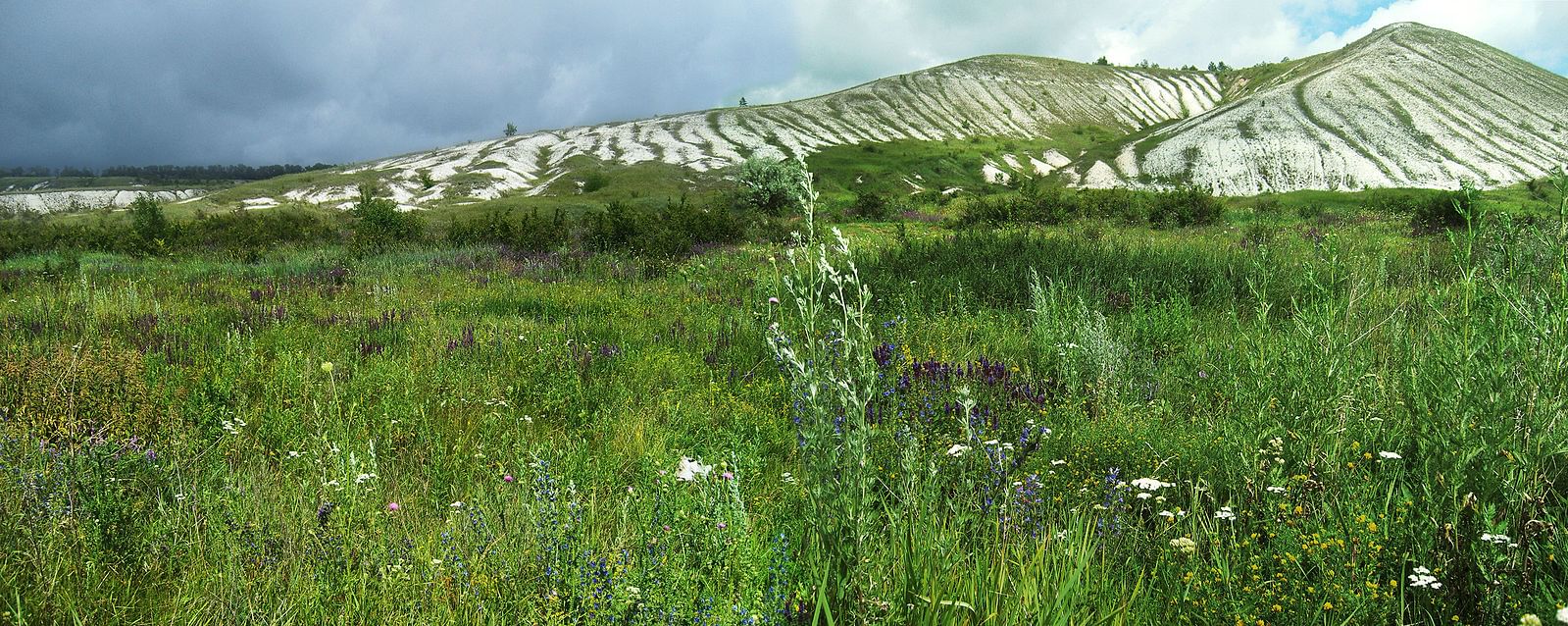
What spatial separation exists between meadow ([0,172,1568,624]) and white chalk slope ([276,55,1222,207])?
6800 cm

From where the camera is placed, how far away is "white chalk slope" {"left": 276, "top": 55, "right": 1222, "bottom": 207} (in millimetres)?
84000

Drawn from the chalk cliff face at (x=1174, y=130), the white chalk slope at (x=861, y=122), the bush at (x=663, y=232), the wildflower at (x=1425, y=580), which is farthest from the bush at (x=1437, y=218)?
the white chalk slope at (x=861, y=122)

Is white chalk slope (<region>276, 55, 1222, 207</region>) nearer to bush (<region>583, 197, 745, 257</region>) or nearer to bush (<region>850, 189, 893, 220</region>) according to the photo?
bush (<region>850, 189, 893, 220</region>)

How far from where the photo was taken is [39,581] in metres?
1.94

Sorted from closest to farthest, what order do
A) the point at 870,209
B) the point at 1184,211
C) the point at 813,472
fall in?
the point at 813,472, the point at 1184,211, the point at 870,209

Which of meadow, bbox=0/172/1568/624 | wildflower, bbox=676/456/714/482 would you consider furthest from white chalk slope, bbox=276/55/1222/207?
wildflower, bbox=676/456/714/482

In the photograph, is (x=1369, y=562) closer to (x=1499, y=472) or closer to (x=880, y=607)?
(x=1499, y=472)

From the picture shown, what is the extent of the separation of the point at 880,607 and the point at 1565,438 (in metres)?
2.57

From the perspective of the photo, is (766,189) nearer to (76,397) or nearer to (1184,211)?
(1184,211)

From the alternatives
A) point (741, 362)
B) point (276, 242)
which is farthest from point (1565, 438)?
point (276, 242)

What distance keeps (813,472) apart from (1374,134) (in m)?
78.1

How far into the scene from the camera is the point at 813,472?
1819 millimetres

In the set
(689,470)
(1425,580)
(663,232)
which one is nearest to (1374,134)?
(663,232)

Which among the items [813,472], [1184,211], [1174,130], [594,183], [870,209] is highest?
[1174,130]
